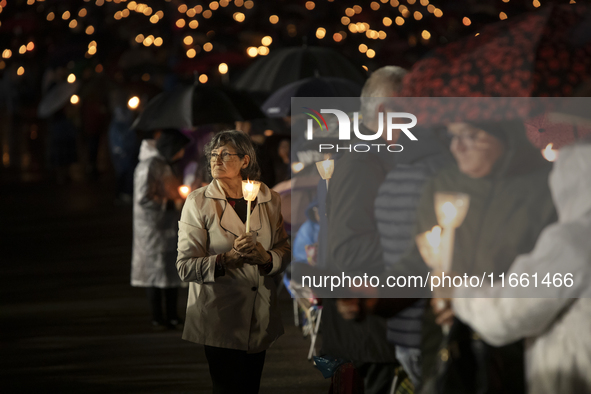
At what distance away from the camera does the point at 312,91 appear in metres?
8.62

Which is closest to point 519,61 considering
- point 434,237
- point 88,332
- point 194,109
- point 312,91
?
point 434,237

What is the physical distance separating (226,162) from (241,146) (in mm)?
113

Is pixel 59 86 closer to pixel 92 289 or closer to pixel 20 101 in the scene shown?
pixel 20 101

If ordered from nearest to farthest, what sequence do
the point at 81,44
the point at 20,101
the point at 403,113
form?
the point at 403,113, the point at 81,44, the point at 20,101

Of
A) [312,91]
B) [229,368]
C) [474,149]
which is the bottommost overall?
[229,368]

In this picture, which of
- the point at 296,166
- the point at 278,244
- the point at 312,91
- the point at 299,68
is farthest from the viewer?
the point at 299,68

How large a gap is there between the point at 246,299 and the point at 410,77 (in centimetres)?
145

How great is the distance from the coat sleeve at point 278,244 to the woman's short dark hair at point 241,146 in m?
0.18

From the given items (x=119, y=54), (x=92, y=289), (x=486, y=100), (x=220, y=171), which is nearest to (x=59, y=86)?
(x=119, y=54)

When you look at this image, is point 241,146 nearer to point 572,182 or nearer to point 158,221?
point 572,182

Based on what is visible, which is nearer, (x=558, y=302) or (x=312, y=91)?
(x=558, y=302)

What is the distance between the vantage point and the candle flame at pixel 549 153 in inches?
130

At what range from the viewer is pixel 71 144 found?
822 inches

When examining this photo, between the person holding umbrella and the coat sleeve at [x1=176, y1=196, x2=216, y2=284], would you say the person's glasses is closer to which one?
the coat sleeve at [x1=176, y1=196, x2=216, y2=284]
